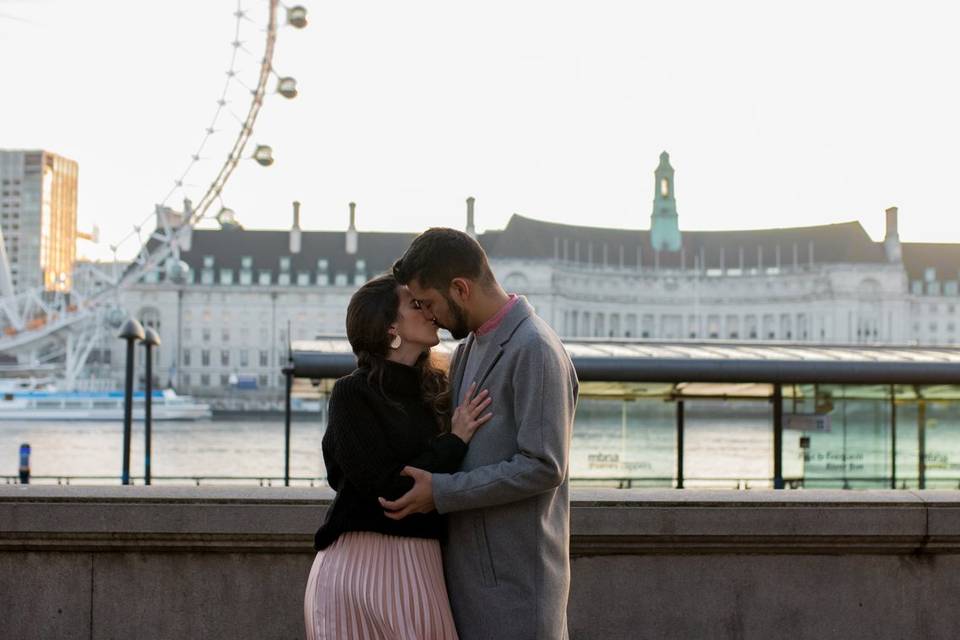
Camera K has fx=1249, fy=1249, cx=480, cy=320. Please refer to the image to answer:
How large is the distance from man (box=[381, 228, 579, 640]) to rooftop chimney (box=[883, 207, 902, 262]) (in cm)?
11064

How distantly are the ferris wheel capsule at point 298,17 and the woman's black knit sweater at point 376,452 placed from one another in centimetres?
2850

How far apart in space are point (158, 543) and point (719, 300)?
369 feet

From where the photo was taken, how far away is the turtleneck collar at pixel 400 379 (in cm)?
322

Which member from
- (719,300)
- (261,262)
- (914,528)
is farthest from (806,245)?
(914,528)

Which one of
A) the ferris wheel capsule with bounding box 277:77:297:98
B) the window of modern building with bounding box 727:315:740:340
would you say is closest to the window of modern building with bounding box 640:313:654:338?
the window of modern building with bounding box 727:315:740:340

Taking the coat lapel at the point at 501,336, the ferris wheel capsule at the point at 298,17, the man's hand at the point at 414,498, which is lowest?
the man's hand at the point at 414,498

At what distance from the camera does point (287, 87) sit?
32250 mm

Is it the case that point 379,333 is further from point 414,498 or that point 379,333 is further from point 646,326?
point 646,326

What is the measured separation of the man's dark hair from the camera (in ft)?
10.3

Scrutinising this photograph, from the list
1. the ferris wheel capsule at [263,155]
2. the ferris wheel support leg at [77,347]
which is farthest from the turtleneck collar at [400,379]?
the ferris wheel support leg at [77,347]

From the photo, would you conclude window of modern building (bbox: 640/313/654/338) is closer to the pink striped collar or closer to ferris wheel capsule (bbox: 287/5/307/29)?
ferris wheel capsule (bbox: 287/5/307/29)

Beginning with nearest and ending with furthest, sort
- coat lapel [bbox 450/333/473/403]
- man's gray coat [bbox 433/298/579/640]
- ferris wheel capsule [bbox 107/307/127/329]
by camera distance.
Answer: man's gray coat [bbox 433/298/579/640]
coat lapel [bbox 450/333/473/403]
ferris wheel capsule [bbox 107/307/127/329]

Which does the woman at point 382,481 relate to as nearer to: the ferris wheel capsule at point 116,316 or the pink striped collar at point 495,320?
the pink striped collar at point 495,320

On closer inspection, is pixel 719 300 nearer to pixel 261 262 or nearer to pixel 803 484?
pixel 261 262
